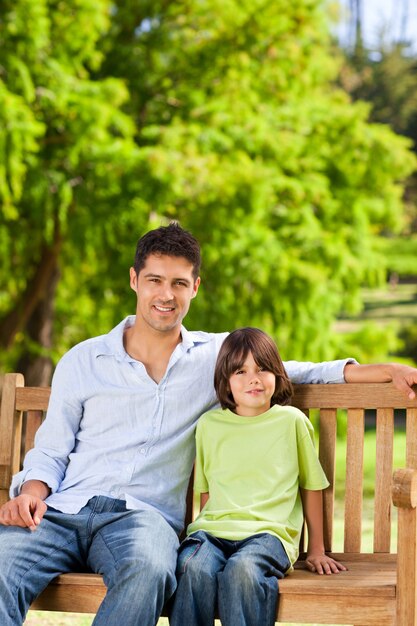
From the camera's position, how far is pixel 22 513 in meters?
3.29

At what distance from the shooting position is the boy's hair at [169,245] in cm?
351

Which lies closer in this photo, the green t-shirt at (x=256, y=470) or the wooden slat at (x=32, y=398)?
the green t-shirt at (x=256, y=470)

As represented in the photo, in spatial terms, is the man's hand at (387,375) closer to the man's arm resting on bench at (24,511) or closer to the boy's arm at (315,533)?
the boy's arm at (315,533)

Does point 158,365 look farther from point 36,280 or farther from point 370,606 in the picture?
point 36,280

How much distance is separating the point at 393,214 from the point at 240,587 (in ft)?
33.2

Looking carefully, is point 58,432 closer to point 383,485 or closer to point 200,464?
point 200,464

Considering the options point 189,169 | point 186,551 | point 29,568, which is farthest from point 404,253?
point 29,568

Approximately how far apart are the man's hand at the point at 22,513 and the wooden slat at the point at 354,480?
1047mm

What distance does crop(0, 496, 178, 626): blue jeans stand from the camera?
2.98m

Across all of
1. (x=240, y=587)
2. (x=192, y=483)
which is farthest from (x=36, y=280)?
(x=240, y=587)

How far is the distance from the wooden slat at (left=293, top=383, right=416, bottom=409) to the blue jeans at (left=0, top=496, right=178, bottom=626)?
2.35 feet

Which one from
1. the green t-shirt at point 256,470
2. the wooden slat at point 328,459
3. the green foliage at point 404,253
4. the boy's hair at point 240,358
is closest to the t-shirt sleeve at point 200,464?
the green t-shirt at point 256,470

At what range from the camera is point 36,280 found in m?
11.2

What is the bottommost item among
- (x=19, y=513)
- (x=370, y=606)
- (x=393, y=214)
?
(x=370, y=606)
